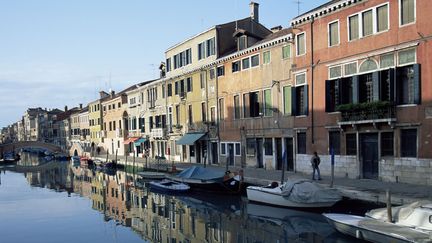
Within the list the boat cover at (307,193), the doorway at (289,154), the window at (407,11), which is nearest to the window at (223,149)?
the doorway at (289,154)

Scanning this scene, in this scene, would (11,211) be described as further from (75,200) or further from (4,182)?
(4,182)

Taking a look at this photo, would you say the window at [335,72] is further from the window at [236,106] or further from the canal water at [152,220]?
the window at [236,106]

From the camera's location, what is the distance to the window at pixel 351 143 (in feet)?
56.8

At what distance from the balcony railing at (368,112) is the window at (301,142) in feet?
10.0

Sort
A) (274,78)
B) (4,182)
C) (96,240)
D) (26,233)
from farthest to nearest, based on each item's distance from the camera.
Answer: (4,182)
(274,78)
(26,233)
(96,240)

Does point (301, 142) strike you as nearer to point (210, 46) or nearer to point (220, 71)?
point (220, 71)

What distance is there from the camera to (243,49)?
25.0 metres

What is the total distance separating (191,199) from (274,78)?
7417 mm

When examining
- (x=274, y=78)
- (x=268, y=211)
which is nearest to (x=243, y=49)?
(x=274, y=78)

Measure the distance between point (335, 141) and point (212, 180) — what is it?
5933 millimetres

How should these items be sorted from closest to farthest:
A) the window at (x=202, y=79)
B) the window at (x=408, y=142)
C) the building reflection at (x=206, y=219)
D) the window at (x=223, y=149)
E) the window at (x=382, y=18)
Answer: the building reflection at (x=206, y=219) < the window at (x=408, y=142) < the window at (x=382, y=18) < the window at (x=223, y=149) < the window at (x=202, y=79)

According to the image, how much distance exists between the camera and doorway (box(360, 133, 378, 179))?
54.1 ft

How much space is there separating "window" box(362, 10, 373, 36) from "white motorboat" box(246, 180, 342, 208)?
20.3ft

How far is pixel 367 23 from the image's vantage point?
54.2 ft
